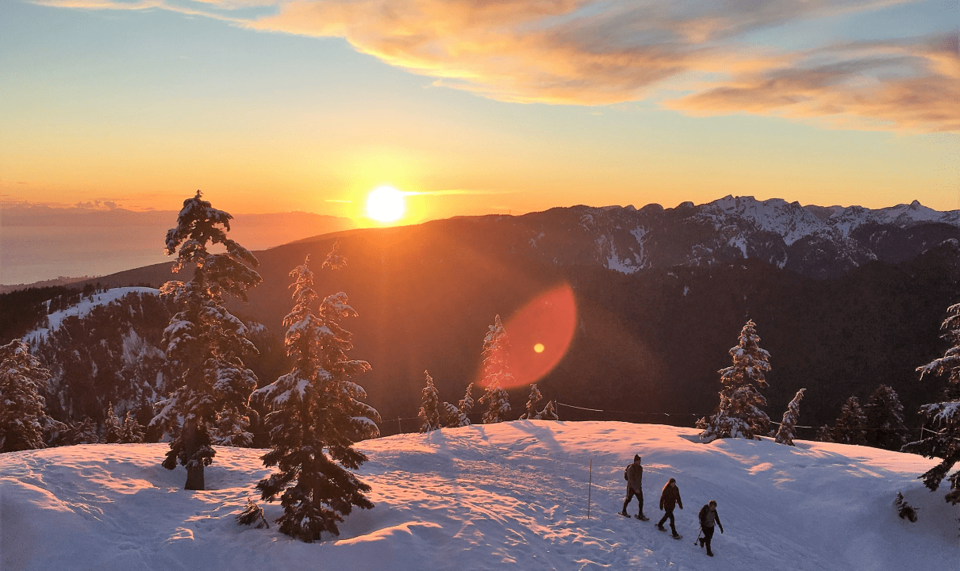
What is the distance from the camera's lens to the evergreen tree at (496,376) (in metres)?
47.9

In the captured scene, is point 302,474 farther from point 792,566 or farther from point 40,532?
point 792,566

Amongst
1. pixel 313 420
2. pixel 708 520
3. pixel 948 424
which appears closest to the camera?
pixel 313 420

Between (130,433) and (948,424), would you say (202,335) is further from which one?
(130,433)

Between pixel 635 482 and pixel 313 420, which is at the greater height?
pixel 313 420

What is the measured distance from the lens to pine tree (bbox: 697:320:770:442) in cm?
3806

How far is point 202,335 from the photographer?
19516 millimetres

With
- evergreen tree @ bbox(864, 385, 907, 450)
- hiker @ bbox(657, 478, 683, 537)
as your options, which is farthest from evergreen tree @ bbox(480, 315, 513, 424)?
evergreen tree @ bbox(864, 385, 907, 450)

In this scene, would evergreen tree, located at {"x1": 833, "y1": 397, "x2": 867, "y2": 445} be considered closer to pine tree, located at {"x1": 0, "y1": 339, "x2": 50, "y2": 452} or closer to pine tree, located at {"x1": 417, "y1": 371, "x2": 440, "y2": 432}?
pine tree, located at {"x1": 417, "y1": 371, "x2": 440, "y2": 432}

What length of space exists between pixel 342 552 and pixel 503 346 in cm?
3724

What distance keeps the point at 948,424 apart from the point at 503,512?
16.0 meters

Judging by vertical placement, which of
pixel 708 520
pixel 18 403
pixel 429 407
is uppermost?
pixel 708 520

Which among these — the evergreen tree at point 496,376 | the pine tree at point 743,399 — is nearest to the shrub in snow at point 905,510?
the pine tree at point 743,399

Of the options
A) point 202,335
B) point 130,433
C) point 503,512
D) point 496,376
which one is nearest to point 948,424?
point 503,512

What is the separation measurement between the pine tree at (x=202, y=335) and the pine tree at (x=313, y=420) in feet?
18.3
